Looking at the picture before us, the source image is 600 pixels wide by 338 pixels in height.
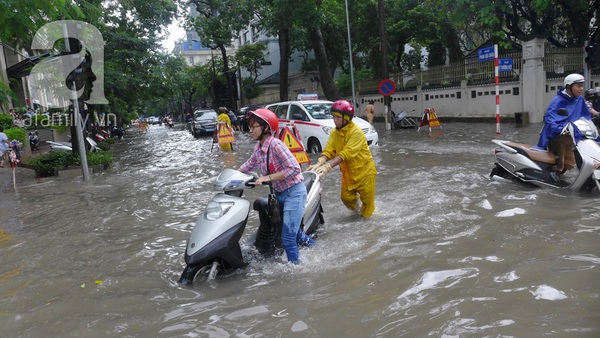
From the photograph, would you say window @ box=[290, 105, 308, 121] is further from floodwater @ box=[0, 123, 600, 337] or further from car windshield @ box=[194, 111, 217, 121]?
car windshield @ box=[194, 111, 217, 121]

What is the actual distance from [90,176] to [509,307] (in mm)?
11389

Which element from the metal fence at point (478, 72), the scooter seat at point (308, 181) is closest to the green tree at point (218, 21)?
the metal fence at point (478, 72)

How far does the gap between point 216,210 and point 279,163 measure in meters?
0.71

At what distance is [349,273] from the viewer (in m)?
4.31

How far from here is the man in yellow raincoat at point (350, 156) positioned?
17.4ft

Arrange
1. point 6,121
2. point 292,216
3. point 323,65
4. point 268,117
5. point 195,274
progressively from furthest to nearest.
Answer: point 323,65, point 6,121, point 292,216, point 268,117, point 195,274

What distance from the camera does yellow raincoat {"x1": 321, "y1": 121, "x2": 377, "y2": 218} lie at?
5.45 m

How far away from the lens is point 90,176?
12305 millimetres

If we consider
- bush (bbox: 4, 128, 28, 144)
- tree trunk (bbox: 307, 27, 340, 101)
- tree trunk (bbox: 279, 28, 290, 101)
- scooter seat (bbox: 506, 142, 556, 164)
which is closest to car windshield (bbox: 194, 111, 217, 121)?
tree trunk (bbox: 279, 28, 290, 101)

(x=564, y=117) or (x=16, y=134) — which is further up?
(x=16, y=134)

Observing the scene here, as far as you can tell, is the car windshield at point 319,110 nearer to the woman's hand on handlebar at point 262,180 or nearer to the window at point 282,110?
the window at point 282,110

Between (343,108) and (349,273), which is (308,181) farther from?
(349,273)

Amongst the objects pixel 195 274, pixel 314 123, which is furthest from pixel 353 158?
pixel 314 123

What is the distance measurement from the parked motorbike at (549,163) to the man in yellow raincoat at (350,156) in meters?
2.66
